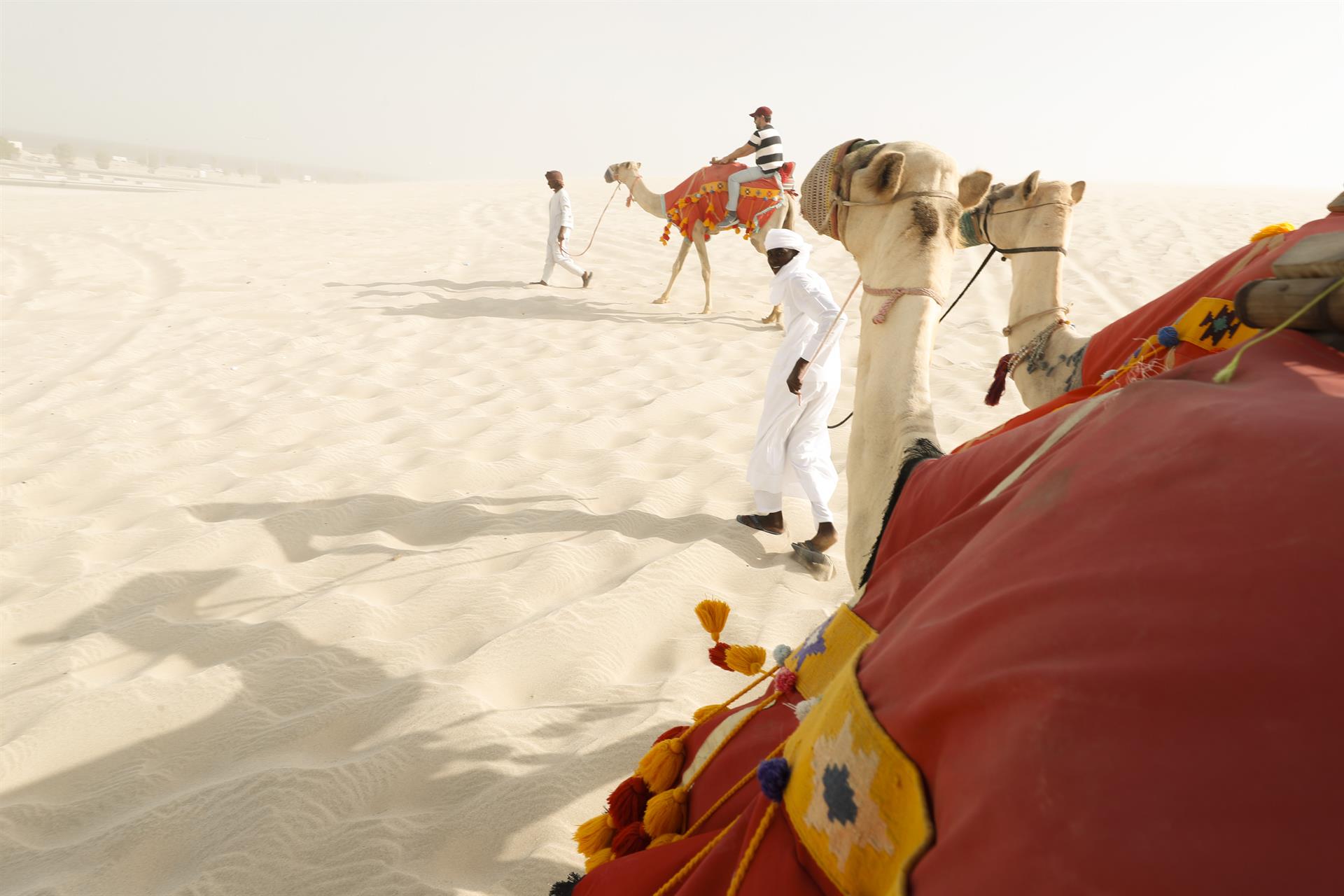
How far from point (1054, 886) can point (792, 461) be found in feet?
12.2

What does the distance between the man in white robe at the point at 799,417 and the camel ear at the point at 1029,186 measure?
1.58 metres

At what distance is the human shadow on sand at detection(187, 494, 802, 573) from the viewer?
13.1ft

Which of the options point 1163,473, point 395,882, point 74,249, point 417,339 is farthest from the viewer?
point 74,249

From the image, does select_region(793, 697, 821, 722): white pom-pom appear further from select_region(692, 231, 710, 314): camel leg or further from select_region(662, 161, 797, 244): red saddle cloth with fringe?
select_region(692, 231, 710, 314): camel leg

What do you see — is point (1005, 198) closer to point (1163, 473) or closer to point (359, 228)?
point (1163, 473)

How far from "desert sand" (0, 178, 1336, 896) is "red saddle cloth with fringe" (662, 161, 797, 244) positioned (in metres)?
1.14

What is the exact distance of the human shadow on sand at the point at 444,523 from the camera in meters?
4.00

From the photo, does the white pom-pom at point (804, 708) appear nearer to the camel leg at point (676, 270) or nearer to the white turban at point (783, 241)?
the white turban at point (783, 241)

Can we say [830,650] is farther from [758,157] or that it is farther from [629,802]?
[758,157]

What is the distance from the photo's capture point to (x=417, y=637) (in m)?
3.15

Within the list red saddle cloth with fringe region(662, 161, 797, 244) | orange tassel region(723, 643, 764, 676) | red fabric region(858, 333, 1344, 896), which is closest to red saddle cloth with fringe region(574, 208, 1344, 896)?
red fabric region(858, 333, 1344, 896)

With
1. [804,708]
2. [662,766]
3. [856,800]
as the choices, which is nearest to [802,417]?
[662,766]

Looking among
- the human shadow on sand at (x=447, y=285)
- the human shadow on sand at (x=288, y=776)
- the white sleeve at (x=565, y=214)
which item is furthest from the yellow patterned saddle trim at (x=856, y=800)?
the white sleeve at (x=565, y=214)

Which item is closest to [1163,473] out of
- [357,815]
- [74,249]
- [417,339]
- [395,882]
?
[395,882]
